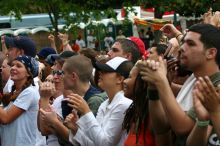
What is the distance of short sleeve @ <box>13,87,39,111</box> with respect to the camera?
6.30 metres

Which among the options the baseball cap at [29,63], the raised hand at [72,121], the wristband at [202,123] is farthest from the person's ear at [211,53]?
the baseball cap at [29,63]

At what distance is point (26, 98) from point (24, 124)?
309 mm

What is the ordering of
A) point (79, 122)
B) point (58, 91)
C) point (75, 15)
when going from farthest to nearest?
point (75, 15) → point (58, 91) → point (79, 122)

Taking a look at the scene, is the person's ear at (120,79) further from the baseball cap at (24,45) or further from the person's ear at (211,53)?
the baseball cap at (24,45)

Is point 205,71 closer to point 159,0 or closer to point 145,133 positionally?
point 145,133

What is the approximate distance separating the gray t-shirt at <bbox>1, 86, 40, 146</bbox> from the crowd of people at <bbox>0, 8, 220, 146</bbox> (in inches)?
0.4

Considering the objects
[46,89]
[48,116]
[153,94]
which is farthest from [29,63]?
[153,94]

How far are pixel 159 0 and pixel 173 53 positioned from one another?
14.4m

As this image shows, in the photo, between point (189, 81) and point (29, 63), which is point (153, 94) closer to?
point (189, 81)

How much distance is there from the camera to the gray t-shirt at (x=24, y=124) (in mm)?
6328

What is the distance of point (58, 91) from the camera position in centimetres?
638

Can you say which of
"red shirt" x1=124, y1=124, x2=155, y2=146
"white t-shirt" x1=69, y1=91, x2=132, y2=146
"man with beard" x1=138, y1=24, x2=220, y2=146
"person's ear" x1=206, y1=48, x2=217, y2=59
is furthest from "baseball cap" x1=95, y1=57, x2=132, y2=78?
"person's ear" x1=206, y1=48, x2=217, y2=59

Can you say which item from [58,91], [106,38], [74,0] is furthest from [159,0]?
[58,91]

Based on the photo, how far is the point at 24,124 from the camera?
6.41m
